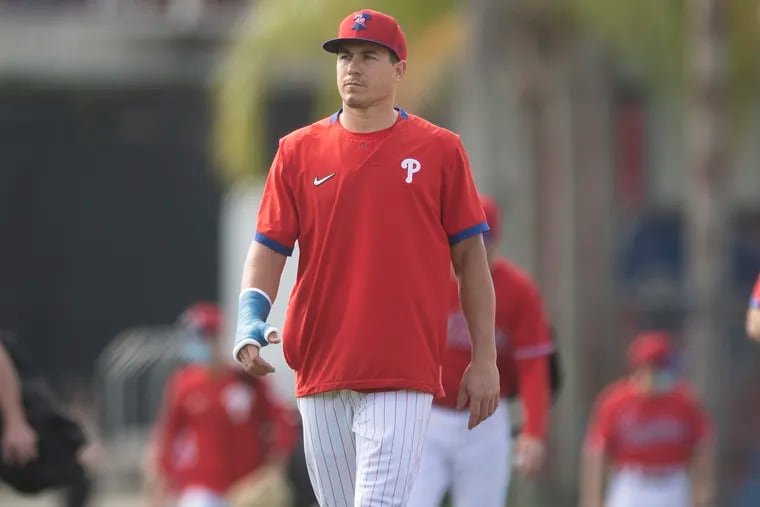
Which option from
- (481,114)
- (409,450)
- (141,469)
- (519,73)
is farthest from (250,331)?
(141,469)

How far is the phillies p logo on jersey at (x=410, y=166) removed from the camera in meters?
6.71

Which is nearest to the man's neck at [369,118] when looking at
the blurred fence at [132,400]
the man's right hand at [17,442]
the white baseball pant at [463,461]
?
the man's right hand at [17,442]

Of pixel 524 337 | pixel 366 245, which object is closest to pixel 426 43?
pixel 524 337

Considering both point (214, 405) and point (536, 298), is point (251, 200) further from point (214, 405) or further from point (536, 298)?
point (536, 298)

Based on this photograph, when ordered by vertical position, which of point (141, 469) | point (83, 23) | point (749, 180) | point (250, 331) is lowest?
point (141, 469)

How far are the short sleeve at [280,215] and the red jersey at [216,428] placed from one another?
6.95 metres

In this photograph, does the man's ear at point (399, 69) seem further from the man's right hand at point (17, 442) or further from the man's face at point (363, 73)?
the man's right hand at point (17, 442)

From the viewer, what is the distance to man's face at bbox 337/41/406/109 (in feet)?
22.0

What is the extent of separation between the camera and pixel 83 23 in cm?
2555

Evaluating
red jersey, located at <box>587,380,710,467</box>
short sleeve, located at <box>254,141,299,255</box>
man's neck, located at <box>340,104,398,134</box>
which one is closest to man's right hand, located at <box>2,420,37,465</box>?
short sleeve, located at <box>254,141,299,255</box>

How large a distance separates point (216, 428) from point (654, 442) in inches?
123

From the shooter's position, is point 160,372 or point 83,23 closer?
point 160,372

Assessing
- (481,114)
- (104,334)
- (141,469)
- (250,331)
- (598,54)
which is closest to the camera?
(250,331)

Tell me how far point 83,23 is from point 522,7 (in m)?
7.81
